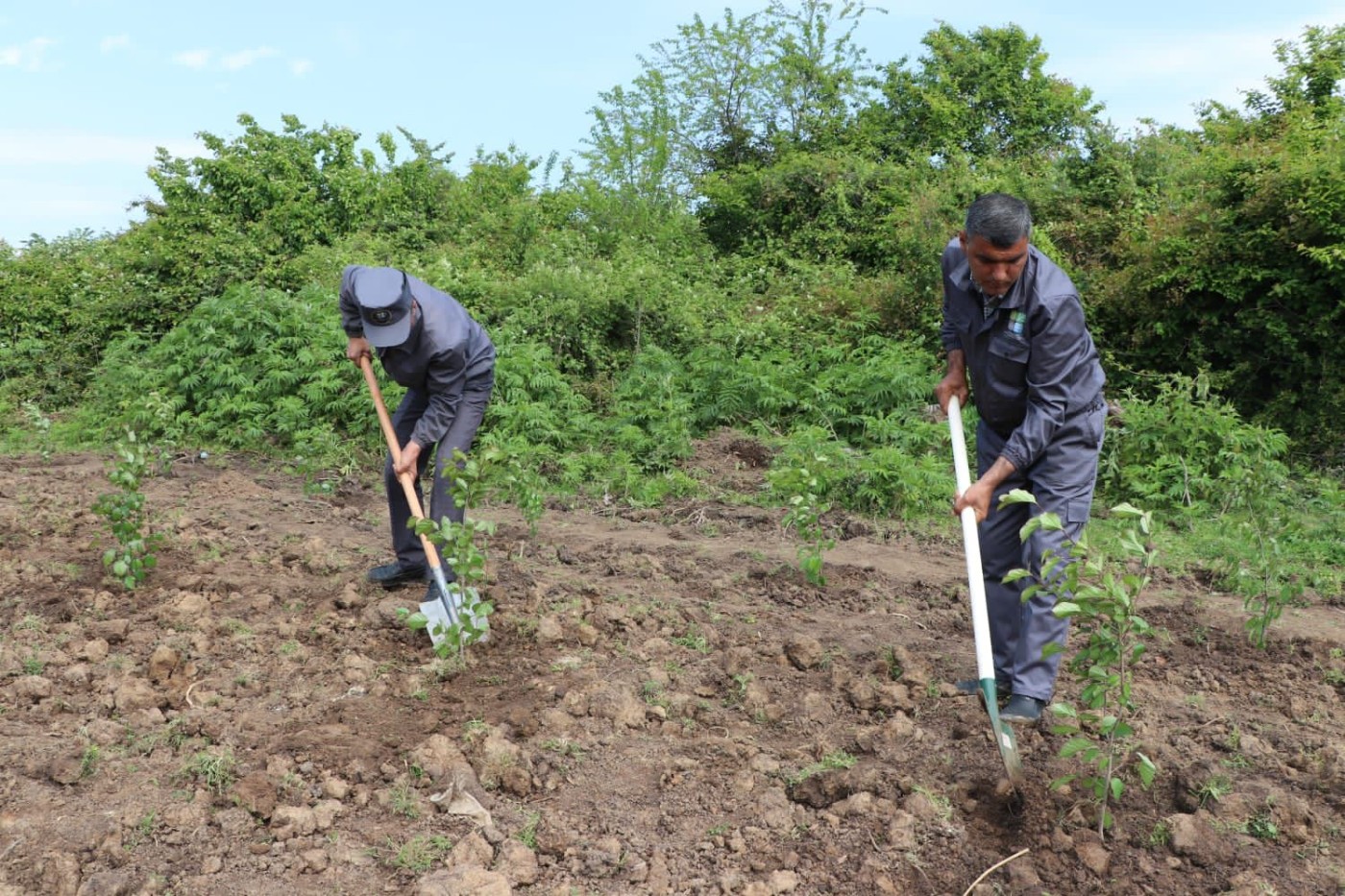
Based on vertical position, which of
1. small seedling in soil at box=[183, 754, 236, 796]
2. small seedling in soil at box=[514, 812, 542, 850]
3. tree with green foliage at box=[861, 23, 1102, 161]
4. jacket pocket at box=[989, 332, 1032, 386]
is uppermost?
tree with green foliage at box=[861, 23, 1102, 161]

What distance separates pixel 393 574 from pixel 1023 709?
2.94m

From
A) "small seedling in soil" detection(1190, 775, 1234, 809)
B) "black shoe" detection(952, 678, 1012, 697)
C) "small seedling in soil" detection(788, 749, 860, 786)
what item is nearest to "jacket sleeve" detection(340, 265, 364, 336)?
"small seedling in soil" detection(788, 749, 860, 786)

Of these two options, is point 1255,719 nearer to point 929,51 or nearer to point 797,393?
point 797,393

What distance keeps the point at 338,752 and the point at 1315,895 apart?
9.17 ft

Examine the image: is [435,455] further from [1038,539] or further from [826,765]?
[1038,539]

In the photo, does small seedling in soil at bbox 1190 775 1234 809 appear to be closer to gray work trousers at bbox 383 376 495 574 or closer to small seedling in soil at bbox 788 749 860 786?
small seedling in soil at bbox 788 749 860 786

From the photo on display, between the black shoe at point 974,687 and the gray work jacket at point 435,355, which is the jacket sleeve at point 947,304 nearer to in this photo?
the black shoe at point 974,687

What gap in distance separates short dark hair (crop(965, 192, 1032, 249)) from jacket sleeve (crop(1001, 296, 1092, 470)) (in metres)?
0.28

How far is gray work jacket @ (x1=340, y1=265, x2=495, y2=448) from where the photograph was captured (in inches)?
192

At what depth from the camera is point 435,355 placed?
16.1ft

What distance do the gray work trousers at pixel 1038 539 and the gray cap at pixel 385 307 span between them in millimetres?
2453

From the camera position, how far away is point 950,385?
4.21 m

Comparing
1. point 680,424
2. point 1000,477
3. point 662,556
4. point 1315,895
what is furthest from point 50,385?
point 1315,895

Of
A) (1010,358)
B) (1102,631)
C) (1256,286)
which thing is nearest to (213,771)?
(1102,631)
